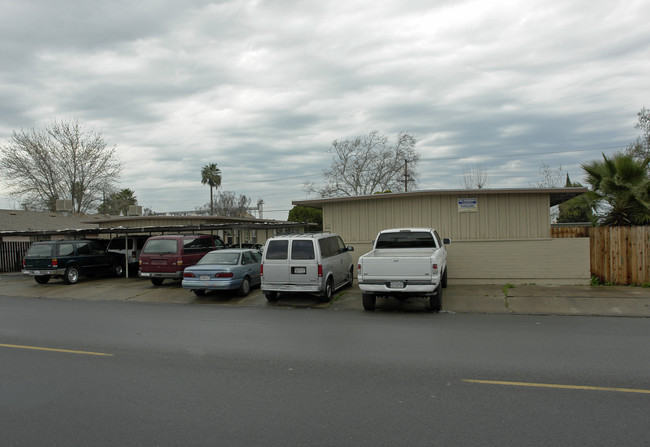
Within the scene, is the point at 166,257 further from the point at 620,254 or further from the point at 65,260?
the point at 620,254

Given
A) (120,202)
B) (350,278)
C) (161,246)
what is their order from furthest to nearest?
(120,202), (161,246), (350,278)

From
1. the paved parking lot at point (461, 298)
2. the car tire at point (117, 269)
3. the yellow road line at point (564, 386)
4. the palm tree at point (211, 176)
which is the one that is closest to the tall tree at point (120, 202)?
the palm tree at point (211, 176)

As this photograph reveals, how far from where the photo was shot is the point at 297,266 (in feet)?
42.8

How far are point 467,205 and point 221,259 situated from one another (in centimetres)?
865

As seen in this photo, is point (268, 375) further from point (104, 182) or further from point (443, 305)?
point (104, 182)

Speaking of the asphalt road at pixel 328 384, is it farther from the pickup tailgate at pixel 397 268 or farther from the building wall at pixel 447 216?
the building wall at pixel 447 216

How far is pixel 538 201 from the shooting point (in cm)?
1588

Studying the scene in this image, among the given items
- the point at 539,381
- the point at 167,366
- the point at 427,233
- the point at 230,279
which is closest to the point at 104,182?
the point at 230,279

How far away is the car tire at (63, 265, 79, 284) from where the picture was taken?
19.0 metres

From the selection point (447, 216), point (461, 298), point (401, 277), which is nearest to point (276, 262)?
point (401, 277)

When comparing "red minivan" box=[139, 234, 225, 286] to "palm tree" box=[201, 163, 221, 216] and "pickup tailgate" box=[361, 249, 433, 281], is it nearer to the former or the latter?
"pickup tailgate" box=[361, 249, 433, 281]

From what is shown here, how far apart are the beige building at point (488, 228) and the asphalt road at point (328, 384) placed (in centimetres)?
528

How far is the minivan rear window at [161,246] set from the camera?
1698 centimetres

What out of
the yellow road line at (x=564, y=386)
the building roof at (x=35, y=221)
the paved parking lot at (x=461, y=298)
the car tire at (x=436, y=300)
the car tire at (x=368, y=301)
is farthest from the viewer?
the building roof at (x=35, y=221)
